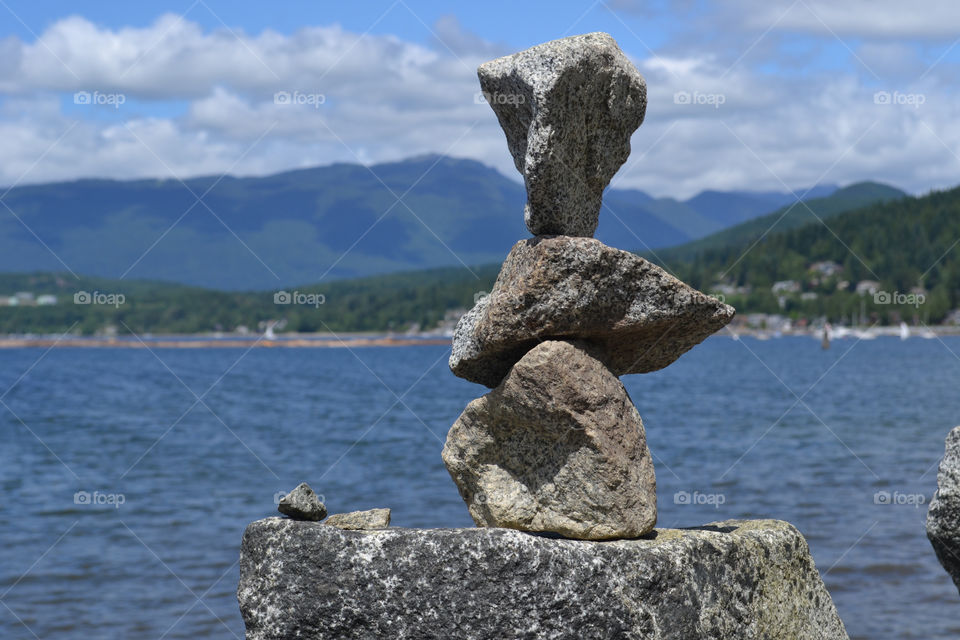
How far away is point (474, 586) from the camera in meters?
5.73

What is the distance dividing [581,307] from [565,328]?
186 millimetres

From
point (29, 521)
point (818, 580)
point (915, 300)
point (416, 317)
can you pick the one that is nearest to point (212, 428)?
point (29, 521)

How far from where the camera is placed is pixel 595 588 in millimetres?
5742

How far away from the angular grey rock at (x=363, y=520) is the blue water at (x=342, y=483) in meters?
8.24

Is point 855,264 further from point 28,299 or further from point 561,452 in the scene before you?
point 561,452

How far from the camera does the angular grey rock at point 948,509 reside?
7.80 meters

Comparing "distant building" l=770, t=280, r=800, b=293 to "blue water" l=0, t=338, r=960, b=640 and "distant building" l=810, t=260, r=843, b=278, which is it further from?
"blue water" l=0, t=338, r=960, b=640

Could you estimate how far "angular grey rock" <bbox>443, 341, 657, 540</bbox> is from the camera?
6.23 metres

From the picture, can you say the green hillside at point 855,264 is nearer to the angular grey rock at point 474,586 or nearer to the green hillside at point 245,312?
the green hillside at point 245,312

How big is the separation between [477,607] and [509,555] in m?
0.35

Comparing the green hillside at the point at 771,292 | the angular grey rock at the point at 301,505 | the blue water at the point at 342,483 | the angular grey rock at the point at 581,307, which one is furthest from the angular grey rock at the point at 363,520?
the green hillside at the point at 771,292

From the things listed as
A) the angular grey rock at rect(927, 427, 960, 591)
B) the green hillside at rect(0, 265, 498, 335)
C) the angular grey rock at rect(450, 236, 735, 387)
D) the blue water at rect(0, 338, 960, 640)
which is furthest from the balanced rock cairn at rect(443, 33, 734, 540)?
the green hillside at rect(0, 265, 498, 335)

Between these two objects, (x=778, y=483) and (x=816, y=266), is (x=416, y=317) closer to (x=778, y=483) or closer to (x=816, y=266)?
(x=816, y=266)

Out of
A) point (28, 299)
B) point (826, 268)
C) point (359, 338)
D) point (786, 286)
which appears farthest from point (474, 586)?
point (28, 299)
